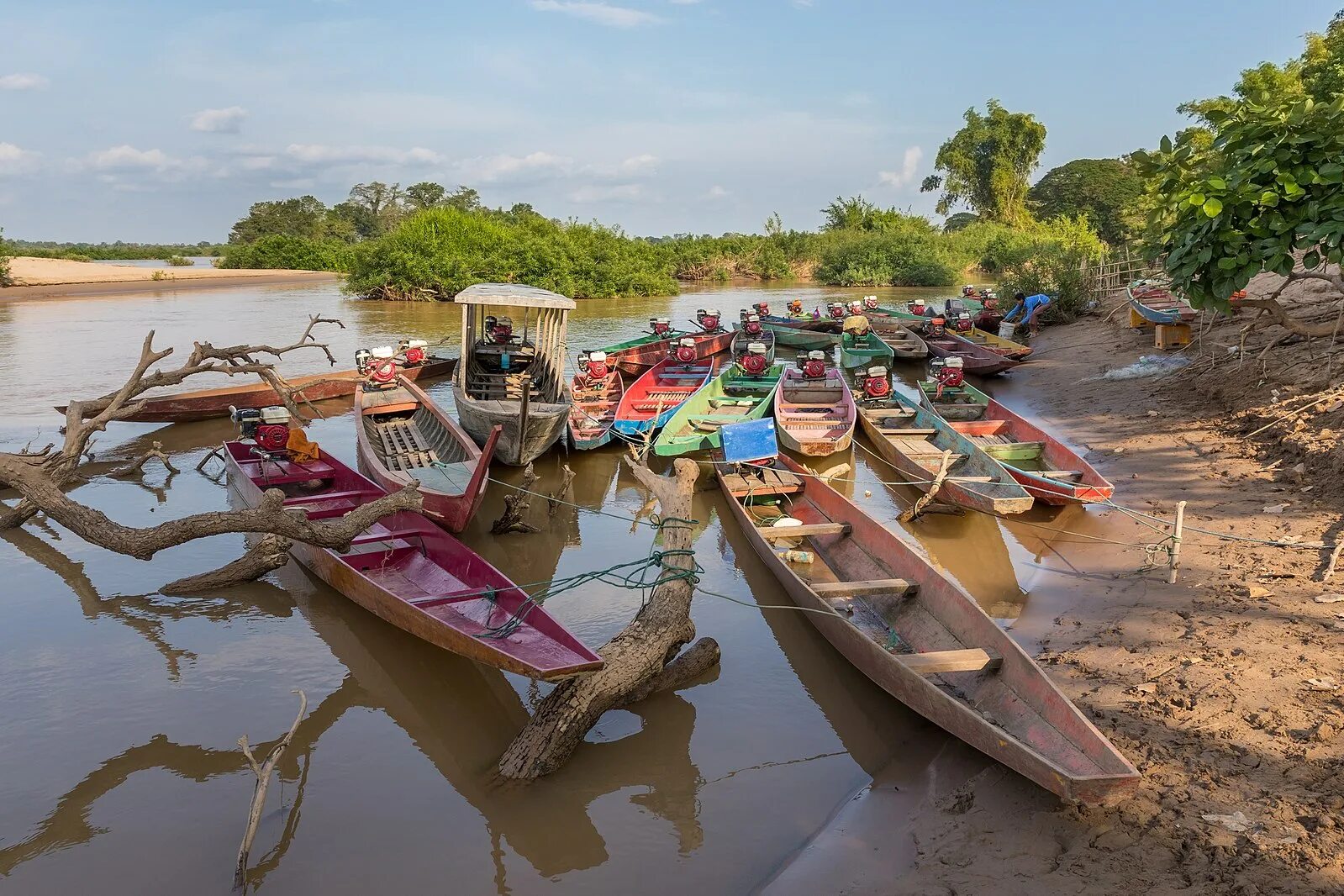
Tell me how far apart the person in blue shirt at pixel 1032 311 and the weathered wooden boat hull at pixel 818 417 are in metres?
9.91

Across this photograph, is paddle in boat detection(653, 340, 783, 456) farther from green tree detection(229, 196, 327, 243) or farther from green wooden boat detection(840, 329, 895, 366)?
green tree detection(229, 196, 327, 243)

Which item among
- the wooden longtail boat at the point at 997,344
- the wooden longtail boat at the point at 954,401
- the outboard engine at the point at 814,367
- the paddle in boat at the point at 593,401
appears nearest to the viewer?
the paddle in boat at the point at 593,401

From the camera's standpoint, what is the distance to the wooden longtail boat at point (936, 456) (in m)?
8.93

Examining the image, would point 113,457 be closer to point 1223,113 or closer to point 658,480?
point 658,480

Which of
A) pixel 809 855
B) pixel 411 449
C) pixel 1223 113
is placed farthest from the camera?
pixel 411 449

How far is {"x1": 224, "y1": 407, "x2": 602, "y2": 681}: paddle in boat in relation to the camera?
18.6 feet

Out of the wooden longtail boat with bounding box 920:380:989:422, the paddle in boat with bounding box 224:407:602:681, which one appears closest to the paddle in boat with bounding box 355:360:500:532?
the paddle in boat with bounding box 224:407:602:681

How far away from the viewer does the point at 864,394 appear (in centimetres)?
1368

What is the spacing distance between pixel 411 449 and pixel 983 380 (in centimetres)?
1258

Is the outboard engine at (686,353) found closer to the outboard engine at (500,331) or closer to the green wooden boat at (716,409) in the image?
the green wooden boat at (716,409)

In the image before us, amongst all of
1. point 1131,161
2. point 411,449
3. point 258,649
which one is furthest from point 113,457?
point 1131,161

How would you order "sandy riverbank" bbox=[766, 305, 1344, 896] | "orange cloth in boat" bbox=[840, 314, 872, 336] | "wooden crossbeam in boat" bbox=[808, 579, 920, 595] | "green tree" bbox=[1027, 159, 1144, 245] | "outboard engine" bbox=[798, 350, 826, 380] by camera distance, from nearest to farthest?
"sandy riverbank" bbox=[766, 305, 1344, 896] → "wooden crossbeam in boat" bbox=[808, 579, 920, 595] → "outboard engine" bbox=[798, 350, 826, 380] → "orange cloth in boat" bbox=[840, 314, 872, 336] → "green tree" bbox=[1027, 159, 1144, 245]

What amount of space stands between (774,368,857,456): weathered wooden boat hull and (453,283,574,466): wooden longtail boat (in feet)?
10.5

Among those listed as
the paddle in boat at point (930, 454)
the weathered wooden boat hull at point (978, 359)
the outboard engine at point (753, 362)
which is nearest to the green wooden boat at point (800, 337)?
the weathered wooden boat hull at point (978, 359)
